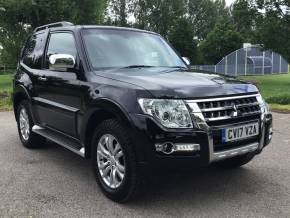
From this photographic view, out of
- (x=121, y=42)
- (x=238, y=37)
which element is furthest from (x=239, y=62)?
(x=121, y=42)

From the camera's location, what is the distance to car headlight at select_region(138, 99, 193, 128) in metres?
3.89

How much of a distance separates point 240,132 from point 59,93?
2379 millimetres

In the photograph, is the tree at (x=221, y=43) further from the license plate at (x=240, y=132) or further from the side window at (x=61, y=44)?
the license plate at (x=240, y=132)

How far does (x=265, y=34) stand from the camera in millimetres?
33312

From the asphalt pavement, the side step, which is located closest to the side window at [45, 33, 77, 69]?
the side step

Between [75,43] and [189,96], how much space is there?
1920 millimetres

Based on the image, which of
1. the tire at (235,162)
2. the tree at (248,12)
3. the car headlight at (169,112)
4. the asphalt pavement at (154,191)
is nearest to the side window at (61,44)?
the asphalt pavement at (154,191)

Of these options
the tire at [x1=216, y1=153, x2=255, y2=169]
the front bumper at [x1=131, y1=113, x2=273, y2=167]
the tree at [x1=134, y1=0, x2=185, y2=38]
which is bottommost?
the tire at [x1=216, y1=153, x2=255, y2=169]

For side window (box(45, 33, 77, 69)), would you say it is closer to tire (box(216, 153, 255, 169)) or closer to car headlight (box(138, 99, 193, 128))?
car headlight (box(138, 99, 193, 128))

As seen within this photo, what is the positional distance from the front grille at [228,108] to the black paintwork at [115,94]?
78 mm

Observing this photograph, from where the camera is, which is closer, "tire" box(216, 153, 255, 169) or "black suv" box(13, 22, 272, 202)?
"black suv" box(13, 22, 272, 202)

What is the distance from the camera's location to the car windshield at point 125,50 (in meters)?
5.08

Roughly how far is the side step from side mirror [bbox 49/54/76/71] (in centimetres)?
90

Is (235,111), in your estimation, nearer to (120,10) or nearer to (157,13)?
(157,13)
